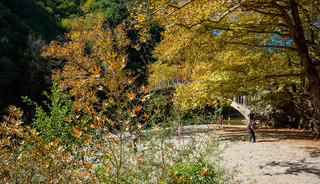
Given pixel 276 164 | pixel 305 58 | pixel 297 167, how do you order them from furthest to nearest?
pixel 305 58 < pixel 276 164 < pixel 297 167

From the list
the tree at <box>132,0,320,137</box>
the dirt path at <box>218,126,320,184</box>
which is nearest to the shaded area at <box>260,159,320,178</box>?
the dirt path at <box>218,126,320,184</box>

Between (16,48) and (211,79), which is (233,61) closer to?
(211,79)

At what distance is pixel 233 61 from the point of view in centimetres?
981

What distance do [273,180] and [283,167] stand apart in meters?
1.01

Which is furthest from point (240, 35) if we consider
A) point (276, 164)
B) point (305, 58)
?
point (276, 164)

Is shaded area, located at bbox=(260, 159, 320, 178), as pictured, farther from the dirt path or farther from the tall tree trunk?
the tall tree trunk

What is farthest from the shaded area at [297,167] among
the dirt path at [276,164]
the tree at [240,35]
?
the tree at [240,35]

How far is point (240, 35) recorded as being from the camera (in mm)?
7059

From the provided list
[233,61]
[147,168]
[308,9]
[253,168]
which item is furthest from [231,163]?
[308,9]

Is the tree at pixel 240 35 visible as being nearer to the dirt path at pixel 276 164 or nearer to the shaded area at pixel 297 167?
the dirt path at pixel 276 164

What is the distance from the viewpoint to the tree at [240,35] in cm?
568

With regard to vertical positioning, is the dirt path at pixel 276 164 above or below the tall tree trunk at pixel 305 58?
below

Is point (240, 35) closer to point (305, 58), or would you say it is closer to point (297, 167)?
point (305, 58)

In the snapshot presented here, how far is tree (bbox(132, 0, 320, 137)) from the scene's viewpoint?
5.68 m
